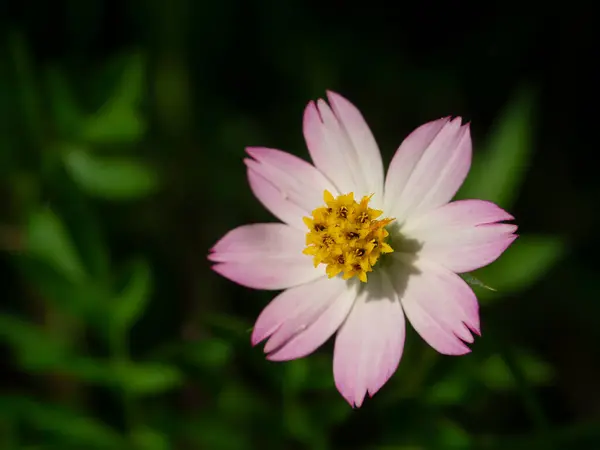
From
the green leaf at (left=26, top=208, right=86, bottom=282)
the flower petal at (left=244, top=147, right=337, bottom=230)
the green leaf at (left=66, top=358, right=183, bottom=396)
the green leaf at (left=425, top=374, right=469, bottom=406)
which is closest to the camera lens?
the flower petal at (left=244, top=147, right=337, bottom=230)

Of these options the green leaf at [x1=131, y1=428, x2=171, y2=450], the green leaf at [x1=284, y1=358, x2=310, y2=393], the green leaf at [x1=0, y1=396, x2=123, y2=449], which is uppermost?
the green leaf at [x1=284, y1=358, x2=310, y2=393]

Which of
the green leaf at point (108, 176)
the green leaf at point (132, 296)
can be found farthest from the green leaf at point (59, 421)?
the green leaf at point (108, 176)

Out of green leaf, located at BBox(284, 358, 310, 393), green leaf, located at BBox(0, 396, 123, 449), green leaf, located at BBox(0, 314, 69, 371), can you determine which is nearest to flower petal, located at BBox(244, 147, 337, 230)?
green leaf, located at BBox(284, 358, 310, 393)

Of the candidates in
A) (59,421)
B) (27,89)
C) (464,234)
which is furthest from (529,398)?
(27,89)

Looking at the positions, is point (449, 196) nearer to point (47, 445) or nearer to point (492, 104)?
point (47, 445)

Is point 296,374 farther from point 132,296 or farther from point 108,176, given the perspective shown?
point 108,176

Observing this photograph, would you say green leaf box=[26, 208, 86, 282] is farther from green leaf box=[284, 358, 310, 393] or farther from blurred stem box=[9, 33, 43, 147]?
green leaf box=[284, 358, 310, 393]
